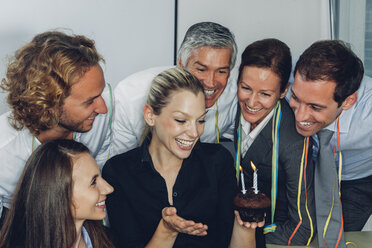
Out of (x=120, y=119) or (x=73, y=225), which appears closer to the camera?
(x=73, y=225)

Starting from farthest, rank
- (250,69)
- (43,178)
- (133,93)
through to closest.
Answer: (133,93) → (250,69) → (43,178)

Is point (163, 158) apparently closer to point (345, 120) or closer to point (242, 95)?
point (242, 95)

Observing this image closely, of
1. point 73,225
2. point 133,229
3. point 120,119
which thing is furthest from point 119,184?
point 120,119

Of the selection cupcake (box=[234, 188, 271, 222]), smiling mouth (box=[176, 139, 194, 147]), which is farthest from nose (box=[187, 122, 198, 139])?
cupcake (box=[234, 188, 271, 222])

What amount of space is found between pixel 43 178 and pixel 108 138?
0.94m

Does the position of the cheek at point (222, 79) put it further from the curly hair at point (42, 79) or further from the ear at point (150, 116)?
the curly hair at point (42, 79)

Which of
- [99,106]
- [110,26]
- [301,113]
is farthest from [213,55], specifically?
[110,26]

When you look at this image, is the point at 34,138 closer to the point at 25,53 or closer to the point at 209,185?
the point at 25,53

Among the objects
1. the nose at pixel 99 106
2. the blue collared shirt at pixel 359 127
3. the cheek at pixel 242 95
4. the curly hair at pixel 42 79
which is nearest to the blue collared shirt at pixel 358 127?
the blue collared shirt at pixel 359 127

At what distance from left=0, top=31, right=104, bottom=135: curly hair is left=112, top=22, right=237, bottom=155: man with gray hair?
47cm

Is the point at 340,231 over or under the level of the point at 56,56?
under

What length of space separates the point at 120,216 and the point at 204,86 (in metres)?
0.80

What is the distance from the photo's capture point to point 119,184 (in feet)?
6.56

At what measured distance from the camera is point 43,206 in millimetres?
1598
